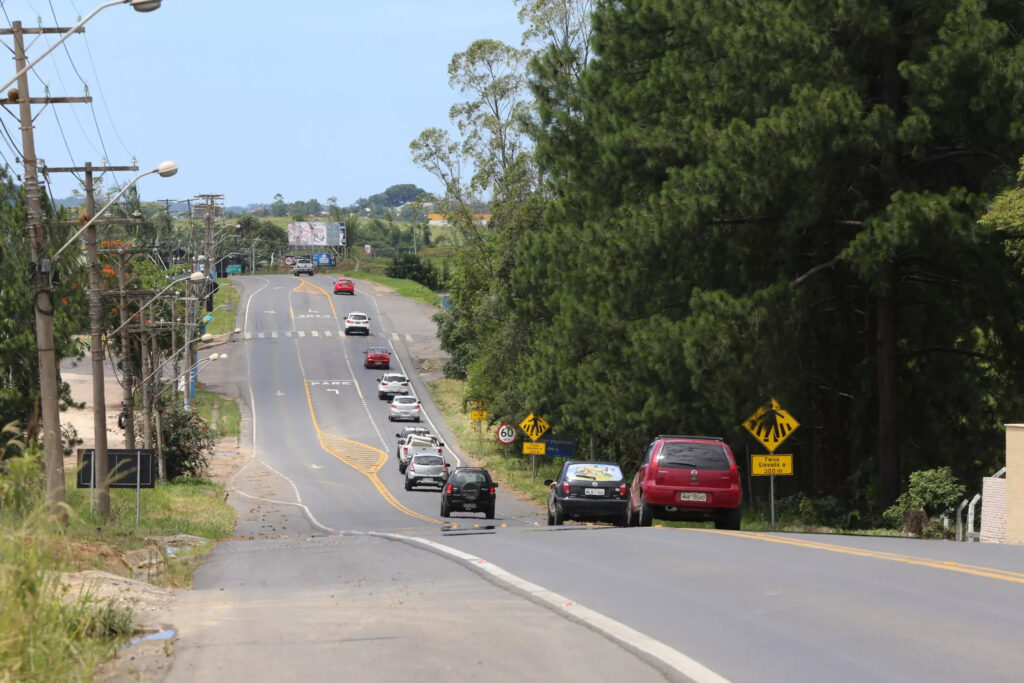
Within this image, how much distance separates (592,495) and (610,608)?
16241mm

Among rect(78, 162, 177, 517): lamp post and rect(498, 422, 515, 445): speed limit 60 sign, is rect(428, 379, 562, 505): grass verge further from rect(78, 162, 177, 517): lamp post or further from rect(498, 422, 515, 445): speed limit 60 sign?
rect(78, 162, 177, 517): lamp post

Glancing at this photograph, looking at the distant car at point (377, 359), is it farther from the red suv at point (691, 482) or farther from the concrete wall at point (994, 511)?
the concrete wall at point (994, 511)

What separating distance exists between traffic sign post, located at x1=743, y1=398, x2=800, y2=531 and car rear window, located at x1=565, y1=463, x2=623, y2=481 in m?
2.88

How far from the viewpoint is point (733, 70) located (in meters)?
30.5

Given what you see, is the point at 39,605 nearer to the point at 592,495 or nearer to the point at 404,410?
the point at 592,495

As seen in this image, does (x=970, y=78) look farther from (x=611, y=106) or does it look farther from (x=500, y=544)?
(x=500, y=544)

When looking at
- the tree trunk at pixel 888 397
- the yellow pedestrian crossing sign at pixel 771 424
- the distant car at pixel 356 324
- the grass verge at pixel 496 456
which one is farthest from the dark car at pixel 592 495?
the distant car at pixel 356 324

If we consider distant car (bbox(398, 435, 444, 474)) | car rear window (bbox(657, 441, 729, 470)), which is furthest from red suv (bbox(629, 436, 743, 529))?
distant car (bbox(398, 435, 444, 474))

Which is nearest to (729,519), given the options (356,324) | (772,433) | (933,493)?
(933,493)

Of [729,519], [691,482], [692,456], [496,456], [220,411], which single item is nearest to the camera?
[691,482]

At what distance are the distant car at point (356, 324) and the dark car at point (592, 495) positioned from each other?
271 feet

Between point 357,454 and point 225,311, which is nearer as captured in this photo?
point 357,454

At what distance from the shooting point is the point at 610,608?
10.5 metres

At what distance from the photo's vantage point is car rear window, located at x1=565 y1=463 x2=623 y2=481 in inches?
1060
